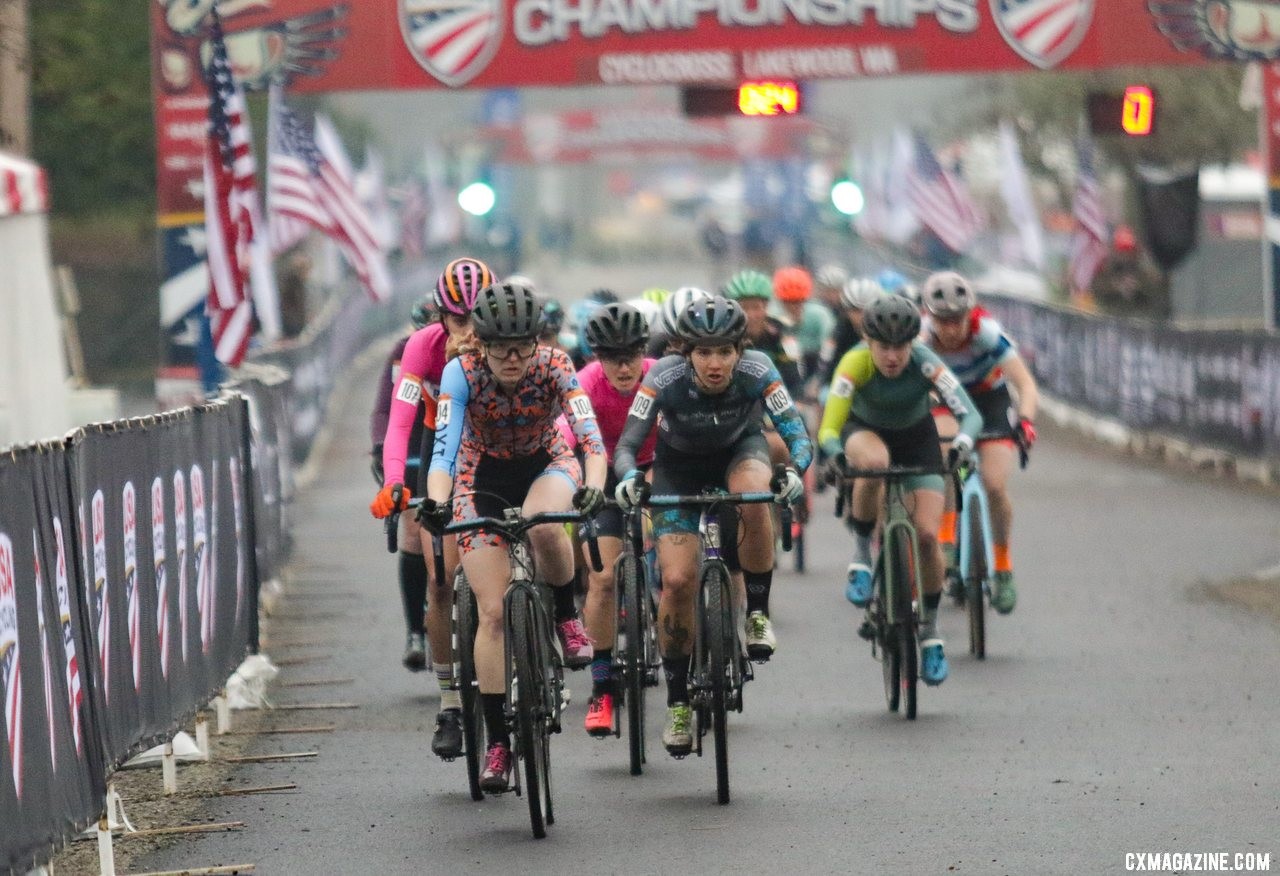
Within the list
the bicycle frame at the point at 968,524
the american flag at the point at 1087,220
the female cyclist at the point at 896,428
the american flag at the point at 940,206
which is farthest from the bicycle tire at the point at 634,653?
the american flag at the point at 940,206

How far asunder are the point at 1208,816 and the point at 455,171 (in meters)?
65.7

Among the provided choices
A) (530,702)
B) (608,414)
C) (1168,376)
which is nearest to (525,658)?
(530,702)

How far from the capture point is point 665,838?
8648mm

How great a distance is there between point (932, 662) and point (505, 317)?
330 cm

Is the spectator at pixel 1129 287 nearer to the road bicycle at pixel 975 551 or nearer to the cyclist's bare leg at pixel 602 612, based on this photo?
the road bicycle at pixel 975 551

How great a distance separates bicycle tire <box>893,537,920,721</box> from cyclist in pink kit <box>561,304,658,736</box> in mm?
1240

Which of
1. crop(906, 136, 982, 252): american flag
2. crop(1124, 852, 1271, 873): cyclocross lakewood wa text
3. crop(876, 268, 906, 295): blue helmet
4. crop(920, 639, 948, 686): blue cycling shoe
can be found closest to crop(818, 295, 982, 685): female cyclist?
crop(920, 639, 948, 686): blue cycling shoe

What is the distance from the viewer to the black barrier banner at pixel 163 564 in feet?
27.9

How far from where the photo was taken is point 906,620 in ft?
36.1

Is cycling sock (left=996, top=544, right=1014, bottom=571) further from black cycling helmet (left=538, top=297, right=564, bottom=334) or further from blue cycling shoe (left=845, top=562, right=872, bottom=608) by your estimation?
black cycling helmet (left=538, top=297, right=564, bottom=334)

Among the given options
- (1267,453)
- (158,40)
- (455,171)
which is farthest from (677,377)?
(455,171)

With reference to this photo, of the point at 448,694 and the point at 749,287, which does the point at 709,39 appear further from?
the point at 448,694

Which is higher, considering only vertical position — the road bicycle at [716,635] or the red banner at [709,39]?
the red banner at [709,39]

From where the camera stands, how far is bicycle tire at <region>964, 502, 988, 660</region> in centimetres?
1298
